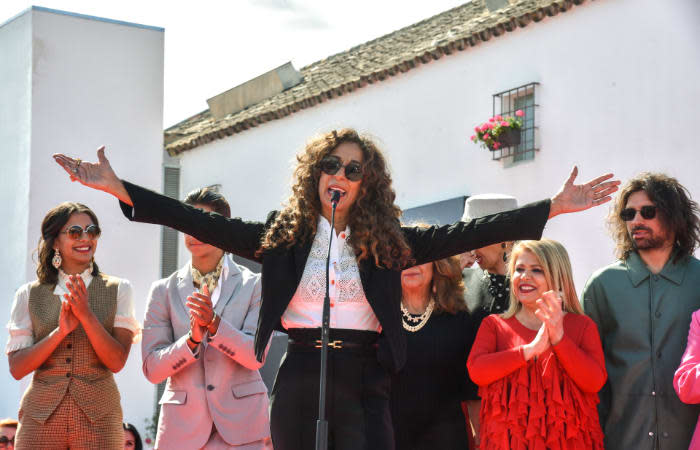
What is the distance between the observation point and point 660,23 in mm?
9781

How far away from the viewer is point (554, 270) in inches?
195

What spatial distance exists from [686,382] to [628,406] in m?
0.40

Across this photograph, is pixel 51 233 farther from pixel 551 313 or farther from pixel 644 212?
pixel 644 212

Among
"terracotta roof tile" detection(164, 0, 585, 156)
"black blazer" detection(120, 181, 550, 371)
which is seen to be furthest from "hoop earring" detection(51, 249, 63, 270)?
"terracotta roof tile" detection(164, 0, 585, 156)

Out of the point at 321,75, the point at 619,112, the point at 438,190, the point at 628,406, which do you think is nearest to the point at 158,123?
the point at 438,190

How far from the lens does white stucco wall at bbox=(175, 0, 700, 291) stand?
957 cm

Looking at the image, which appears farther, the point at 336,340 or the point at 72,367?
the point at 72,367

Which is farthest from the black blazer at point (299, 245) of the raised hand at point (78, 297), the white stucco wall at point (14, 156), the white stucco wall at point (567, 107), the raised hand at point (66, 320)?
the white stucco wall at point (14, 156)

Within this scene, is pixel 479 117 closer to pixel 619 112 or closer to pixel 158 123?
pixel 619 112

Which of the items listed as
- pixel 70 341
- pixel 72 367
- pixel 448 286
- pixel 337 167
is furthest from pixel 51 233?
pixel 337 167

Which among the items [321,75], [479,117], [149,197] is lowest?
[149,197]

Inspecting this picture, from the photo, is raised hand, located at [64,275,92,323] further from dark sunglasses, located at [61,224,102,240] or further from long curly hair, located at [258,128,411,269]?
long curly hair, located at [258,128,411,269]

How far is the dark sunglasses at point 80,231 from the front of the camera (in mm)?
5629

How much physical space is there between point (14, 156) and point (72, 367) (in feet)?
19.0
